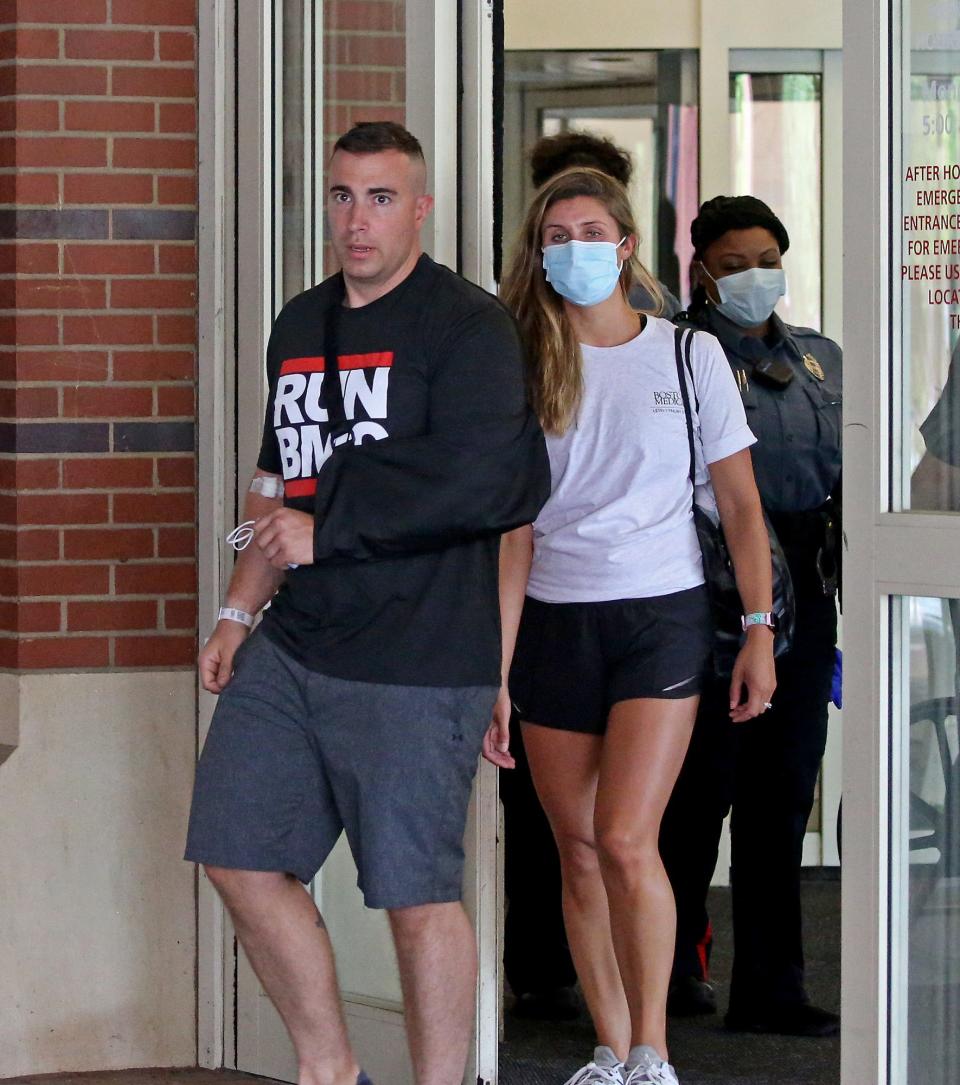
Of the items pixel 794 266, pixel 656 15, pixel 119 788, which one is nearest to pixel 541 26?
pixel 656 15

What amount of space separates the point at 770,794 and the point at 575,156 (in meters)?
1.49

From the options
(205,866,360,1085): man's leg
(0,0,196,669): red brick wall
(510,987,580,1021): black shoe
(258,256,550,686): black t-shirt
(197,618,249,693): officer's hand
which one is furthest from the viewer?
(510,987,580,1021): black shoe

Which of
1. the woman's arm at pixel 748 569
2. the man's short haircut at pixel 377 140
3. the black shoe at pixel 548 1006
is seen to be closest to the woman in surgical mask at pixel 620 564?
the woman's arm at pixel 748 569

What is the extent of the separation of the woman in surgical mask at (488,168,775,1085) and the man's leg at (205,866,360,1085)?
48 centimetres

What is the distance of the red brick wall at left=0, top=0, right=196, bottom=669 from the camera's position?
3635 millimetres

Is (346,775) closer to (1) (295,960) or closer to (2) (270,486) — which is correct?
(1) (295,960)

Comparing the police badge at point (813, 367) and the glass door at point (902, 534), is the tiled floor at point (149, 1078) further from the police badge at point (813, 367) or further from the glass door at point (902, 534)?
the police badge at point (813, 367)

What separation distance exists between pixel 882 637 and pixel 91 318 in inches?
71.1

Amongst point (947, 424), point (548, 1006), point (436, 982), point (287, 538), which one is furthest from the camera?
point (548, 1006)

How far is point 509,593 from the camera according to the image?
316cm

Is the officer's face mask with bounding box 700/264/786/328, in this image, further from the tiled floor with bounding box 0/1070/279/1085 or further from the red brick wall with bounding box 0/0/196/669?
the tiled floor with bounding box 0/1070/279/1085

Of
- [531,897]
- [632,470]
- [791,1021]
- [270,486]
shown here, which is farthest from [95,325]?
[791,1021]

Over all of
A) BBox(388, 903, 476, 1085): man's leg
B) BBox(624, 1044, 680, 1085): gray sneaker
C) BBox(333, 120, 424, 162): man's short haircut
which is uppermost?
BBox(333, 120, 424, 162): man's short haircut

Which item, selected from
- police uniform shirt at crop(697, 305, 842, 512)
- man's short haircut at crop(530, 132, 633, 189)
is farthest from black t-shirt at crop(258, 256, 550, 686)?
man's short haircut at crop(530, 132, 633, 189)
